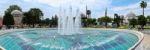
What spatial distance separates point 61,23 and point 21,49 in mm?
16928

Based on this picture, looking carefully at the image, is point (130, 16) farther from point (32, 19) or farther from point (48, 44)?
point (48, 44)

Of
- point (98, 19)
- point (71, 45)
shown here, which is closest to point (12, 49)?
point (71, 45)

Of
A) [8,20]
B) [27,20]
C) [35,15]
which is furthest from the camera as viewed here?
[35,15]

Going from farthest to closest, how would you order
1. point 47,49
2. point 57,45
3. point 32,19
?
point 32,19, point 57,45, point 47,49

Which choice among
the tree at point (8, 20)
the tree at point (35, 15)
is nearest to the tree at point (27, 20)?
the tree at point (35, 15)

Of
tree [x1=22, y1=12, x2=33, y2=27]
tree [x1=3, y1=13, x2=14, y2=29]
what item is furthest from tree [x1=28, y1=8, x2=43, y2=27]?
tree [x1=3, y1=13, x2=14, y2=29]

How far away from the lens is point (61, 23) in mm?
37750

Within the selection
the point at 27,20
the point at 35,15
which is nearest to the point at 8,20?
the point at 27,20

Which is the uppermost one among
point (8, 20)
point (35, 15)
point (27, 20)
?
point (35, 15)

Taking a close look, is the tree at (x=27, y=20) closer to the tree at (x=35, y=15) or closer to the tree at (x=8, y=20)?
the tree at (x=35, y=15)

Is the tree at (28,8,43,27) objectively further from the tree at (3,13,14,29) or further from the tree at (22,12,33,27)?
the tree at (3,13,14,29)

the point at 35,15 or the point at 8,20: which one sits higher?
the point at 35,15

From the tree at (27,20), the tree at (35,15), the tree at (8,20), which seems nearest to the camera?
the tree at (8,20)

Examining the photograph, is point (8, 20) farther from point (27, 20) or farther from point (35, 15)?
point (35, 15)
